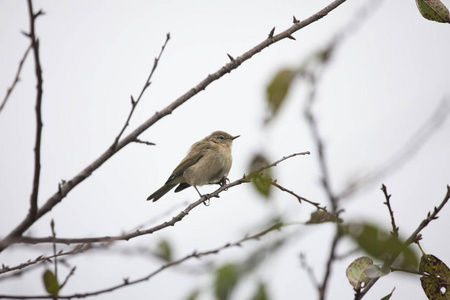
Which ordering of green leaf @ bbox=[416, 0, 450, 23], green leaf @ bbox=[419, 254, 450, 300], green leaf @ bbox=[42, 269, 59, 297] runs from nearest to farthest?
green leaf @ bbox=[419, 254, 450, 300], green leaf @ bbox=[42, 269, 59, 297], green leaf @ bbox=[416, 0, 450, 23]

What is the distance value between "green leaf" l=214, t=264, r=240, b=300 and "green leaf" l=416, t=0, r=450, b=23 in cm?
190

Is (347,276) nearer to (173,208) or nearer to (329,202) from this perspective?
(329,202)

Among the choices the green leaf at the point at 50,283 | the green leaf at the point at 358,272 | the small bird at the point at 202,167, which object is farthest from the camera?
the small bird at the point at 202,167

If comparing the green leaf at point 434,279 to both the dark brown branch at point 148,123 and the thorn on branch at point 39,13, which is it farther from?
the thorn on branch at point 39,13

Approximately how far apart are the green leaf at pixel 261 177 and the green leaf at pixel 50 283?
1408 millimetres

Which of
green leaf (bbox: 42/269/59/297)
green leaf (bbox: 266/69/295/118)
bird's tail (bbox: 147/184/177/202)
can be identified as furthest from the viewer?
bird's tail (bbox: 147/184/177/202)

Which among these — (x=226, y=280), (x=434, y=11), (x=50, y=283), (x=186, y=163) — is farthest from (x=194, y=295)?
(x=186, y=163)

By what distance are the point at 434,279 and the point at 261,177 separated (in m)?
1.21

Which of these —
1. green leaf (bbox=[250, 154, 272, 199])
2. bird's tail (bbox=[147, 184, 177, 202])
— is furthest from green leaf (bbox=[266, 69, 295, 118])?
bird's tail (bbox=[147, 184, 177, 202])

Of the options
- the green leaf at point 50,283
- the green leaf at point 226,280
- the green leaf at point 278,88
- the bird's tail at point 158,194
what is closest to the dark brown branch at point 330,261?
the green leaf at point 226,280

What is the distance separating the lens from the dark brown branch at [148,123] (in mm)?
2385

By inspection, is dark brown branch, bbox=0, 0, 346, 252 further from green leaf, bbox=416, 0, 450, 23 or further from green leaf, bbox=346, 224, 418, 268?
green leaf, bbox=346, 224, 418, 268

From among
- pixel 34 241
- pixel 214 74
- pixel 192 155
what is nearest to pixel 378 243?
pixel 34 241

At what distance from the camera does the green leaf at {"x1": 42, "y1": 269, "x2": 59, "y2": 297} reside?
7.43 ft
